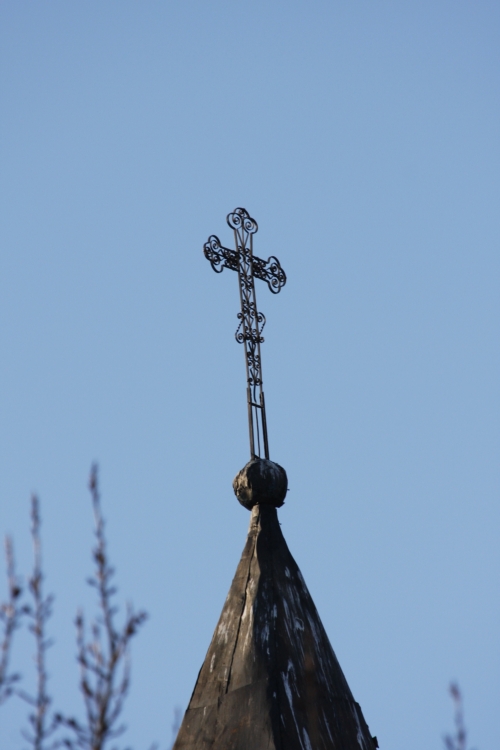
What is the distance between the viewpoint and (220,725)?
6070mm

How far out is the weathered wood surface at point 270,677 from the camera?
19.5 feet

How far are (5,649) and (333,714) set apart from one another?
2380 millimetres

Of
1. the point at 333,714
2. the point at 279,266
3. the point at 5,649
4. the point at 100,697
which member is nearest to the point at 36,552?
the point at 5,649

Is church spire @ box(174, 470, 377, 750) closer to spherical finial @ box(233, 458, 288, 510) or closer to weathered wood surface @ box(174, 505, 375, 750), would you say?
weathered wood surface @ box(174, 505, 375, 750)

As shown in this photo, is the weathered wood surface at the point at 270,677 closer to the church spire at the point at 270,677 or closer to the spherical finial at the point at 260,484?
the church spire at the point at 270,677

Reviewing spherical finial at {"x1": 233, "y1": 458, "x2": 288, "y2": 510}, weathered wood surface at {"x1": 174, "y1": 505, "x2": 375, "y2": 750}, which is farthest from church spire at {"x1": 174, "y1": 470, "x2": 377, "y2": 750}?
spherical finial at {"x1": 233, "y1": 458, "x2": 288, "y2": 510}

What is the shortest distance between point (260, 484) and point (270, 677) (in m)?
1.31

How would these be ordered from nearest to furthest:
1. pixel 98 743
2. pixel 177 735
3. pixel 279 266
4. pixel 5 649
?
1. pixel 98 743
2. pixel 5 649
3. pixel 177 735
4. pixel 279 266

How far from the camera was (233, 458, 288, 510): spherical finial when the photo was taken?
7.01 meters

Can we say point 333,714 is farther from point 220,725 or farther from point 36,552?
point 36,552

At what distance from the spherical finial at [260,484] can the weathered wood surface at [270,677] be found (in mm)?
282

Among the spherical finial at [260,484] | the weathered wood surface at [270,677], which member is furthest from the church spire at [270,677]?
the spherical finial at [260,484]

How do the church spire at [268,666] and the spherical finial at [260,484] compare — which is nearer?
the church spire at [268,666]

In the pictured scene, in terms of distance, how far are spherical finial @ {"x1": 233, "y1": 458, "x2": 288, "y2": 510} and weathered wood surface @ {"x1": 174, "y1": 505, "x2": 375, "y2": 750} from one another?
0.28 metres
